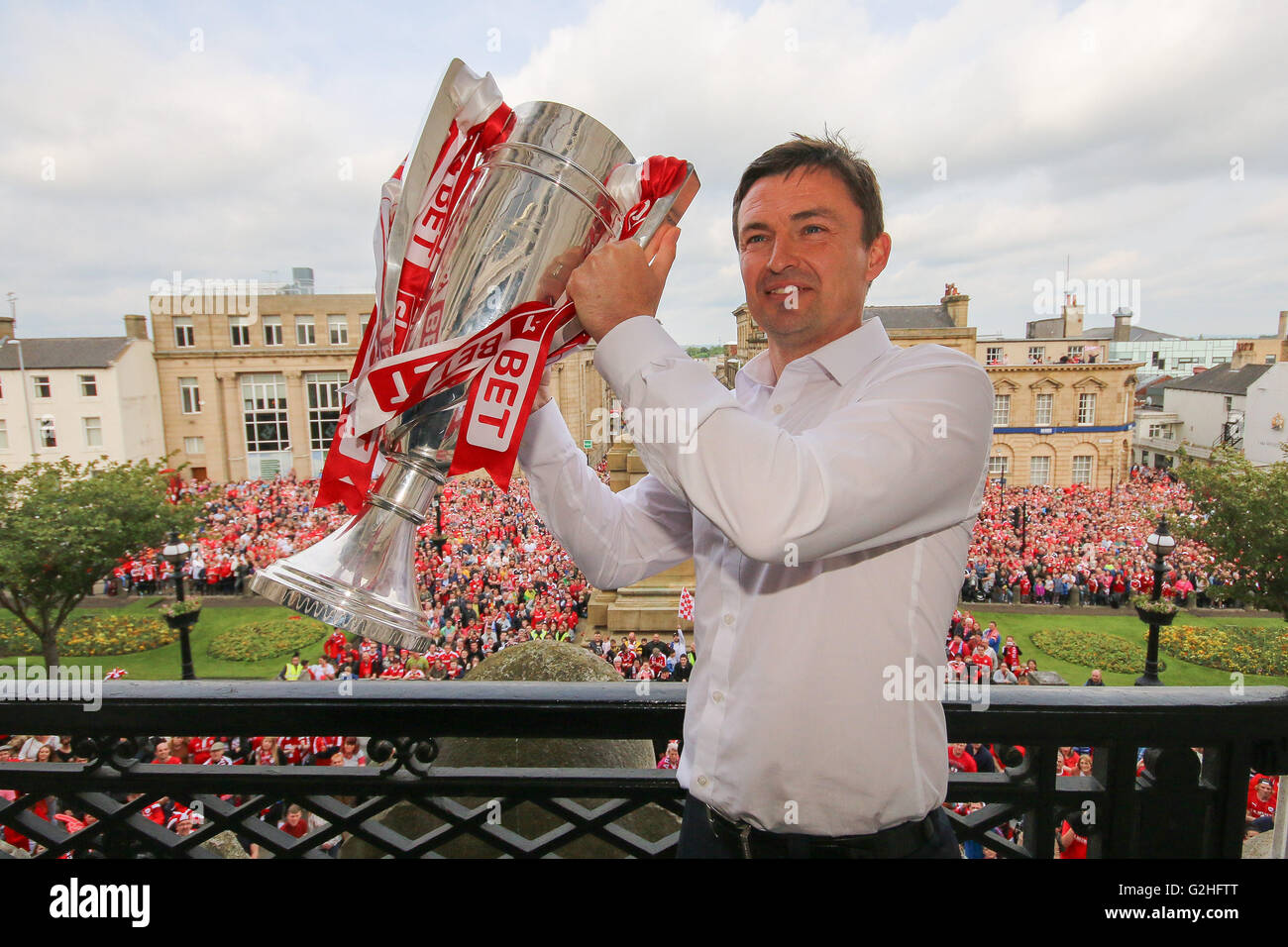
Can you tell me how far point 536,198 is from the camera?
1281 millimetres

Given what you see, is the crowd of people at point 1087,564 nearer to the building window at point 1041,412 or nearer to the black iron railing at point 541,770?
the building window at point 1041,412

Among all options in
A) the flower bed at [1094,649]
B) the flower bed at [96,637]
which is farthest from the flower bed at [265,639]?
the flower bed at [1094,649]

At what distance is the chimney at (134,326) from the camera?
36.9 m

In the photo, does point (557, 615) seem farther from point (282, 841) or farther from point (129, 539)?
point (282, 841)

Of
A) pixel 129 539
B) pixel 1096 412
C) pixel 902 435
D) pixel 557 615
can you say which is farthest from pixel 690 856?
pixel 1096 412

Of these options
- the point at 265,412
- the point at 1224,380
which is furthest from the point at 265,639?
the point at 1224,380

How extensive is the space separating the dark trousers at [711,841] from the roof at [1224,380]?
44.9 m

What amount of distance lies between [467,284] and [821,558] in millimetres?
750

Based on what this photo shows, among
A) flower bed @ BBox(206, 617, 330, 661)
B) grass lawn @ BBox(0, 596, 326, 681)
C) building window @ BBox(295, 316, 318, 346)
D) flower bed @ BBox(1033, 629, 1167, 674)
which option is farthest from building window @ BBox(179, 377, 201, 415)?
flower bed @ BBox(1033, 629, 1167, 674)

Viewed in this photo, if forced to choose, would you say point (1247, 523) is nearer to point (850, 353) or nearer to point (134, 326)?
point (850, 353)

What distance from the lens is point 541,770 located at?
5.66 feet

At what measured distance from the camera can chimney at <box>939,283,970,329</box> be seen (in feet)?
124

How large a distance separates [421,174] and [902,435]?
0.92 meters

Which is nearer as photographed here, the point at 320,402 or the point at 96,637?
the point at 96,637
